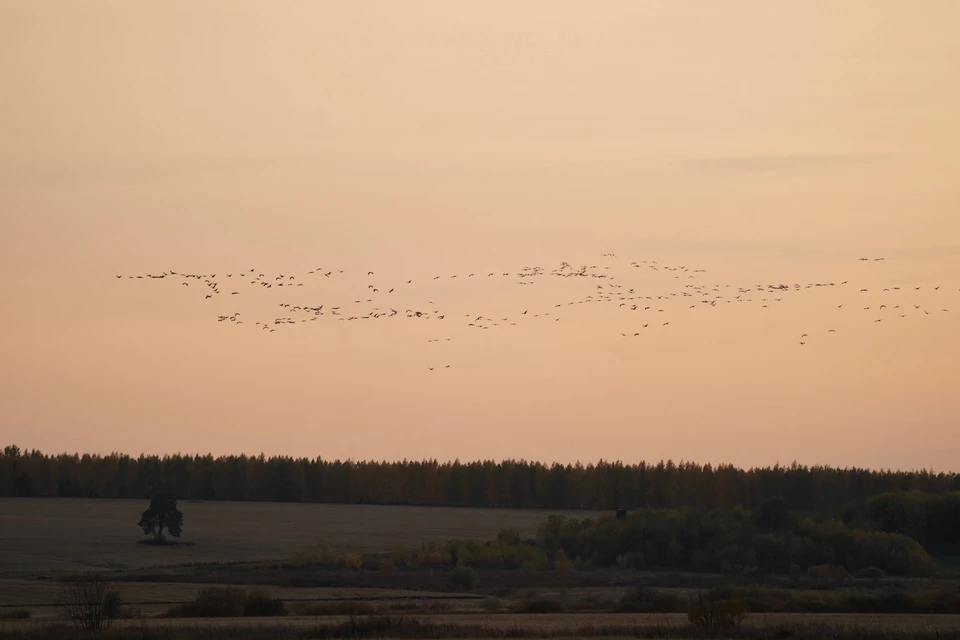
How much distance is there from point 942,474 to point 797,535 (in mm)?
60799

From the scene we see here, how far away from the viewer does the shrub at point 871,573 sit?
219 ft

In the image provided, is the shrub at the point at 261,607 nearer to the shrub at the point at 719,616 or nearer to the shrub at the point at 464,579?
the shrub at the point at 464,579

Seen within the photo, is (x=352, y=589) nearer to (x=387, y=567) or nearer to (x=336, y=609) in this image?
(x=336, y=609)

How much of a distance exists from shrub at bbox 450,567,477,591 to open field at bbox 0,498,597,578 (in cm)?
1944

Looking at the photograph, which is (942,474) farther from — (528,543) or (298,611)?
(298,611)

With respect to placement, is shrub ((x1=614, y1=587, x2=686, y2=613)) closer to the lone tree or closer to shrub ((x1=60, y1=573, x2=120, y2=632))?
shrub ((x1=60, y1=573, x2=120, y2=632))

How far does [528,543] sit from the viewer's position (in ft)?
261

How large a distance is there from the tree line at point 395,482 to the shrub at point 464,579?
269 ft

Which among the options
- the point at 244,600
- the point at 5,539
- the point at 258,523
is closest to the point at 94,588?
the point at 244,600

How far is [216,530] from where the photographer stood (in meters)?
98.8

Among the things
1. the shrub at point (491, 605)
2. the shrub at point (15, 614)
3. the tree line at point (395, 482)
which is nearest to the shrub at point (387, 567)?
the shrub at point (491, 605)

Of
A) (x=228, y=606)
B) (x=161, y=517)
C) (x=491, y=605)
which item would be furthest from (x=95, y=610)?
(x=161, y=517)

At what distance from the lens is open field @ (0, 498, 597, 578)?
244 feet

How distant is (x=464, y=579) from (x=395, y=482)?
10097 cm
